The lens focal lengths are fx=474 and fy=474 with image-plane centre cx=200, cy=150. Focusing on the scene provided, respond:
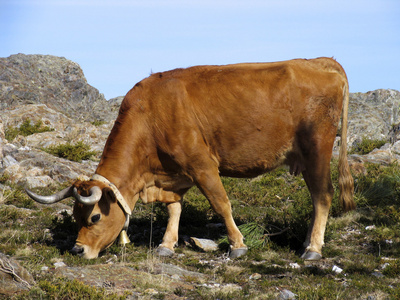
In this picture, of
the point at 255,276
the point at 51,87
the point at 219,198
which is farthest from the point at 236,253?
the point at 51,87

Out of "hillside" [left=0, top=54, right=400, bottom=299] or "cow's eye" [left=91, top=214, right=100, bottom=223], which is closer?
"hillside" [left=0, top=54, right=400, bottom=299]

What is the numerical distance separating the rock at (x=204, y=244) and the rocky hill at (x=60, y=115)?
574 cm

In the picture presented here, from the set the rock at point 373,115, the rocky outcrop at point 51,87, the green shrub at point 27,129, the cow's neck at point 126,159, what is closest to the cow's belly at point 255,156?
the cow's neck at point 126,159

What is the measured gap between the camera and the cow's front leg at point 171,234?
8.17m

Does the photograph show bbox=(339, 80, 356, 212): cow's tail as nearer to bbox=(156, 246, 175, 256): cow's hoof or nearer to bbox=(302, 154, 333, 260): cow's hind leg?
bbox=(302, 154, 333, 260): cow's hind leg

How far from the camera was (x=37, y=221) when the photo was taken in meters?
9.56

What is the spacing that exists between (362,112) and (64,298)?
78.8 ft

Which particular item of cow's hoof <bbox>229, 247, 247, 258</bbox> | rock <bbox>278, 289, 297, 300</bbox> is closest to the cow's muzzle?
cow's hoof <bbox>229, 247, 247, 258</bbox>

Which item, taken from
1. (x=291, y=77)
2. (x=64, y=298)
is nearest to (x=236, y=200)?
(x=291, y=77)

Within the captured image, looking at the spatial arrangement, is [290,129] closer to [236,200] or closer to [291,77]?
[291,77]

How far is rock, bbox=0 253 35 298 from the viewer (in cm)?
523

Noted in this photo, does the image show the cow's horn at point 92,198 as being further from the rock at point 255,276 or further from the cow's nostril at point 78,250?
the rock at point 255,276

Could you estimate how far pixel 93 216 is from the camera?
24.0 ft

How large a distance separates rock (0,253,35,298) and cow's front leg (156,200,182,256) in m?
2.79
